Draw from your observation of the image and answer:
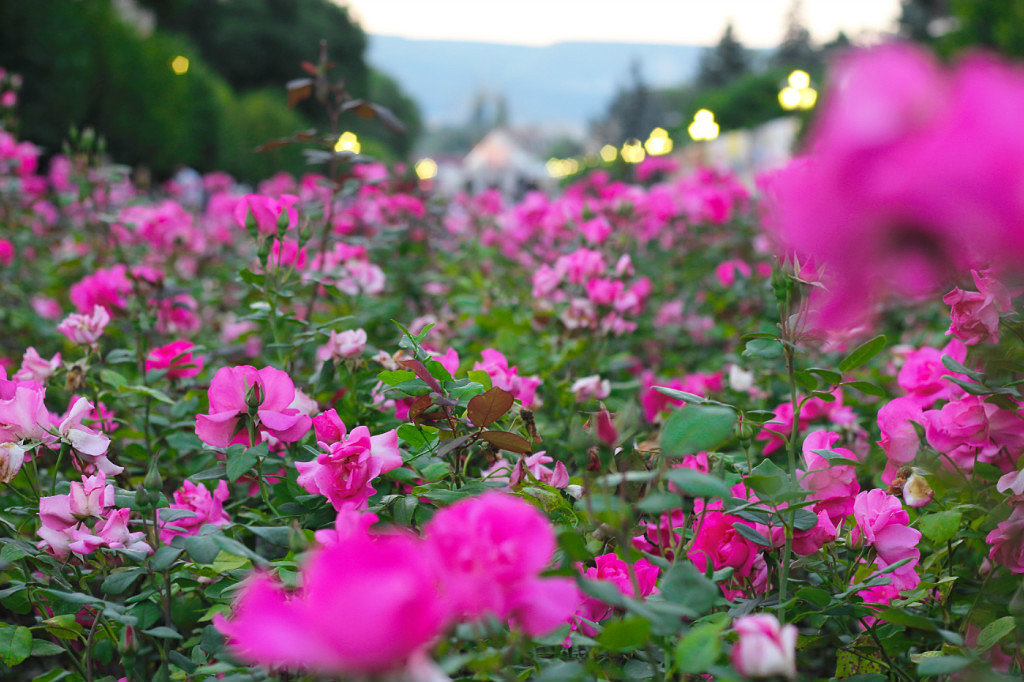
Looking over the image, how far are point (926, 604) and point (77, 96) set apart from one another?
30.2ft

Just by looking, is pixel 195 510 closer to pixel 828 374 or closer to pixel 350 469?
pixel 350 469

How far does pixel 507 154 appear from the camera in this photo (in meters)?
45.8

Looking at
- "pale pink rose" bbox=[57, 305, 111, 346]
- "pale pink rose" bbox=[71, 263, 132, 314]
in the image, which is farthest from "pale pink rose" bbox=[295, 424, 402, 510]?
"pale pink rose" bbox=[71, 263, 132, 314]

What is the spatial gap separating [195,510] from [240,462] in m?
0.19

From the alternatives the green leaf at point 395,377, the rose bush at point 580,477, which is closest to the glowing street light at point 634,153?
the rose bush at point 580,477

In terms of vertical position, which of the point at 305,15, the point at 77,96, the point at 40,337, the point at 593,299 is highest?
the point at 305,15

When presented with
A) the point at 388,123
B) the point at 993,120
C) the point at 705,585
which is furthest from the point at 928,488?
the point at 388,123

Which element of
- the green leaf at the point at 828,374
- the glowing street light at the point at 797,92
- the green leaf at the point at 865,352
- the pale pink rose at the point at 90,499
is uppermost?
the glowing street light at the point at 797,92

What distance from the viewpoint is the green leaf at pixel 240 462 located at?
67 centimetres

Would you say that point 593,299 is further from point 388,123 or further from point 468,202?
point 468,202

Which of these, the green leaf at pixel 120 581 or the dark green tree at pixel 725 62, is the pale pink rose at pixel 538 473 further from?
the dark green tree at pixel 725 62

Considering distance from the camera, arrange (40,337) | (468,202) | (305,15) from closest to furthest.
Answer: (40,337) < (468,202) < (305,15)

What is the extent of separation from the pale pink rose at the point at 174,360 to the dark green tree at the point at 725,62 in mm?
37312

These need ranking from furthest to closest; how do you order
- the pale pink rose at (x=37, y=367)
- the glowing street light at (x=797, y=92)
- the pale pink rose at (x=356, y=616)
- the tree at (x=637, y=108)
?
the tree at (x=637, y=108) < the glowing street light at (x=797, y=92) < the pale pink rose at (x=37, y=367) < the pale pink rose at (x=356, y=616)
